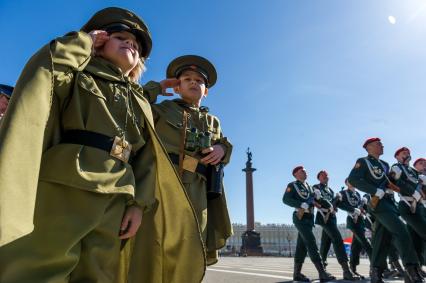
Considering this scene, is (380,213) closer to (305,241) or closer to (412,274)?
(412,274)

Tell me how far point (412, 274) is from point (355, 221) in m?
3.98

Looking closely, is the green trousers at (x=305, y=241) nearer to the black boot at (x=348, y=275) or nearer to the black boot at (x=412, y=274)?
the black boot at (x=348, y=275)

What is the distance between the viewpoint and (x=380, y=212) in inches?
230

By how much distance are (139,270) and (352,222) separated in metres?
7.75

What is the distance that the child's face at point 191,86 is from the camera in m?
3.36

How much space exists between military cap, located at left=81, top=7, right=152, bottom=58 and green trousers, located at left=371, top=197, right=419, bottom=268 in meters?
4.57

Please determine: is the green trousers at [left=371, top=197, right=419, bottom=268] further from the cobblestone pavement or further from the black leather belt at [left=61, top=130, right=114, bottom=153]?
the black leather belt at [left=61, top=130, right=114, bottom=153]

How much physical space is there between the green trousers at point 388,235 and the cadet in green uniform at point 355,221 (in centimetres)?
238

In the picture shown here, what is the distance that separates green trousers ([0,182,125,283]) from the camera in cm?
150

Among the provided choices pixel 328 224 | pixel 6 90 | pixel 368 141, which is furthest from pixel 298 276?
pixel 6 90

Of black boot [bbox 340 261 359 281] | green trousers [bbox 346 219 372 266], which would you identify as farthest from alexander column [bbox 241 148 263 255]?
black boot [bbox 340 261 359 281]

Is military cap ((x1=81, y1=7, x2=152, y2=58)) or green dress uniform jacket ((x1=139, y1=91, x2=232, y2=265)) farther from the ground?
military cap ((x1=81, y1=7, x2=152, y2=58))

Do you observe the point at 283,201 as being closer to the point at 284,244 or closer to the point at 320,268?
the point at 320,268

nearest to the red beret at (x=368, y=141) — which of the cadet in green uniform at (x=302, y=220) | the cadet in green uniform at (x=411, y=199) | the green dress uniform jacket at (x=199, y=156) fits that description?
the cadet in green uniform at (x=411, y=199)
